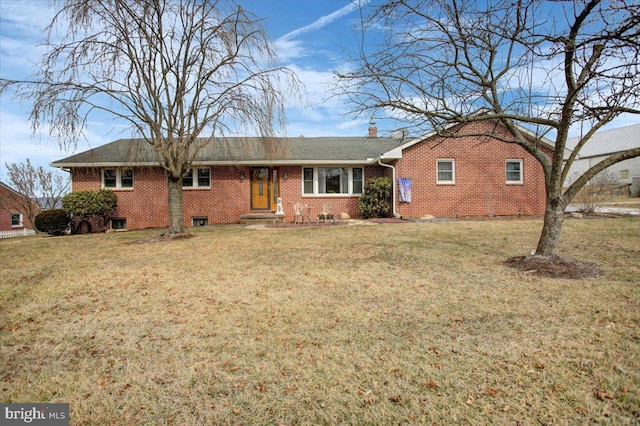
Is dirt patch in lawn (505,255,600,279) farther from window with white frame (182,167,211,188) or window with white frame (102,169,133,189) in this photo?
window with white frame (102,169,133,189)

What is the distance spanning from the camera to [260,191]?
16375mm

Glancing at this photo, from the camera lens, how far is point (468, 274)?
19.5 feet

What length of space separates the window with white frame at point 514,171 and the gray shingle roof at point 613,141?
24903 millimetres

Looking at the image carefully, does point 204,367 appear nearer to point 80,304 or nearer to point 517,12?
point 80,304

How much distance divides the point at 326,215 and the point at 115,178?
961 cm

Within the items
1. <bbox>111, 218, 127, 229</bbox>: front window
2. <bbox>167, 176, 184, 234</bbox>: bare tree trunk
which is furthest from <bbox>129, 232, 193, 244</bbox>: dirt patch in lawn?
<bbox>111, 218, 127, 229</bbox>: front window

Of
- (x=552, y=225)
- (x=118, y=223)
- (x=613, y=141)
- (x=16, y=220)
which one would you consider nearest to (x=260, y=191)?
(x=118, y=223)

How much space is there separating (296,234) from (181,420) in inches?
338

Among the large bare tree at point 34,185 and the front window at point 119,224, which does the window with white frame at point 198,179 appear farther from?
the large bare tree at point 34,185

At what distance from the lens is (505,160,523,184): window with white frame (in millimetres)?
15844

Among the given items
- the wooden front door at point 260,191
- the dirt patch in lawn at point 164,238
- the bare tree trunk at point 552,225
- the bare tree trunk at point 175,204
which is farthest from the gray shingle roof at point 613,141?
the dirt patch in lawn at point 164,238

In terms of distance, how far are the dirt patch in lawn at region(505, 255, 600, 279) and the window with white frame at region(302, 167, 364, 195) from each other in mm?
10516

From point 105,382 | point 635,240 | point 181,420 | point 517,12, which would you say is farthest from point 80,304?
point 635,240

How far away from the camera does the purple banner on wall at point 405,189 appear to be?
15.0 metres
